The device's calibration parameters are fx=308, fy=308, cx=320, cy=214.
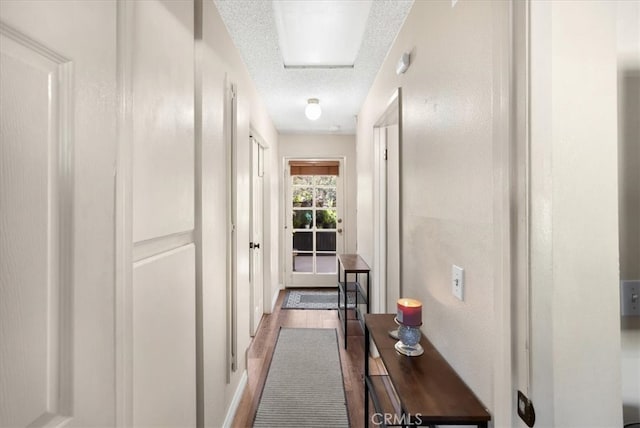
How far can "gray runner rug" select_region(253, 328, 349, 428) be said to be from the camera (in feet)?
6.62

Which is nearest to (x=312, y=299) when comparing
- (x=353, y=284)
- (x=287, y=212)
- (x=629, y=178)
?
(x=353, y=284)

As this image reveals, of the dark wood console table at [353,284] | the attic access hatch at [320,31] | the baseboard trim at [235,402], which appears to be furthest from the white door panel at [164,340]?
the dark wood console table at [353,284]

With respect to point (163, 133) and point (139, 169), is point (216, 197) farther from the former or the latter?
point (139, 169)

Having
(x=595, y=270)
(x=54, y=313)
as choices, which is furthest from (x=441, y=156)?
(x=54, y=313)

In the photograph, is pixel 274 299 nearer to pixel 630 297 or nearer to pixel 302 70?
pixel 302 70

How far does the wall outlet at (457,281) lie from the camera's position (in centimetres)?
114

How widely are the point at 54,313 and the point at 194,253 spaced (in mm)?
851

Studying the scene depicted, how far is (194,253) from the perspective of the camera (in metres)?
1.38

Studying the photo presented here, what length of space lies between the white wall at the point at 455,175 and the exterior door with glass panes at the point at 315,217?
10.4ft

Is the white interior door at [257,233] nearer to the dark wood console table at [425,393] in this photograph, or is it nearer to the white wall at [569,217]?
the dark wood console table at [425,393]

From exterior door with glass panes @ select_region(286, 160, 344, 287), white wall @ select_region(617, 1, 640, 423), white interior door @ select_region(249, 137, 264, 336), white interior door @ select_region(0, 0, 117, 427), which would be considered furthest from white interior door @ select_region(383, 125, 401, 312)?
exterior door with glass panes @ select_region(286, 160, 344, 287)

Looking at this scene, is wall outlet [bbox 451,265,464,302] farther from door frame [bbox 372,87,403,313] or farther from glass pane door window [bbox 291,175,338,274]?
glass pane door window [bbox 291,175,338,274]

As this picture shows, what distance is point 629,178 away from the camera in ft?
2.75

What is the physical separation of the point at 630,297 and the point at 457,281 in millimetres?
465
